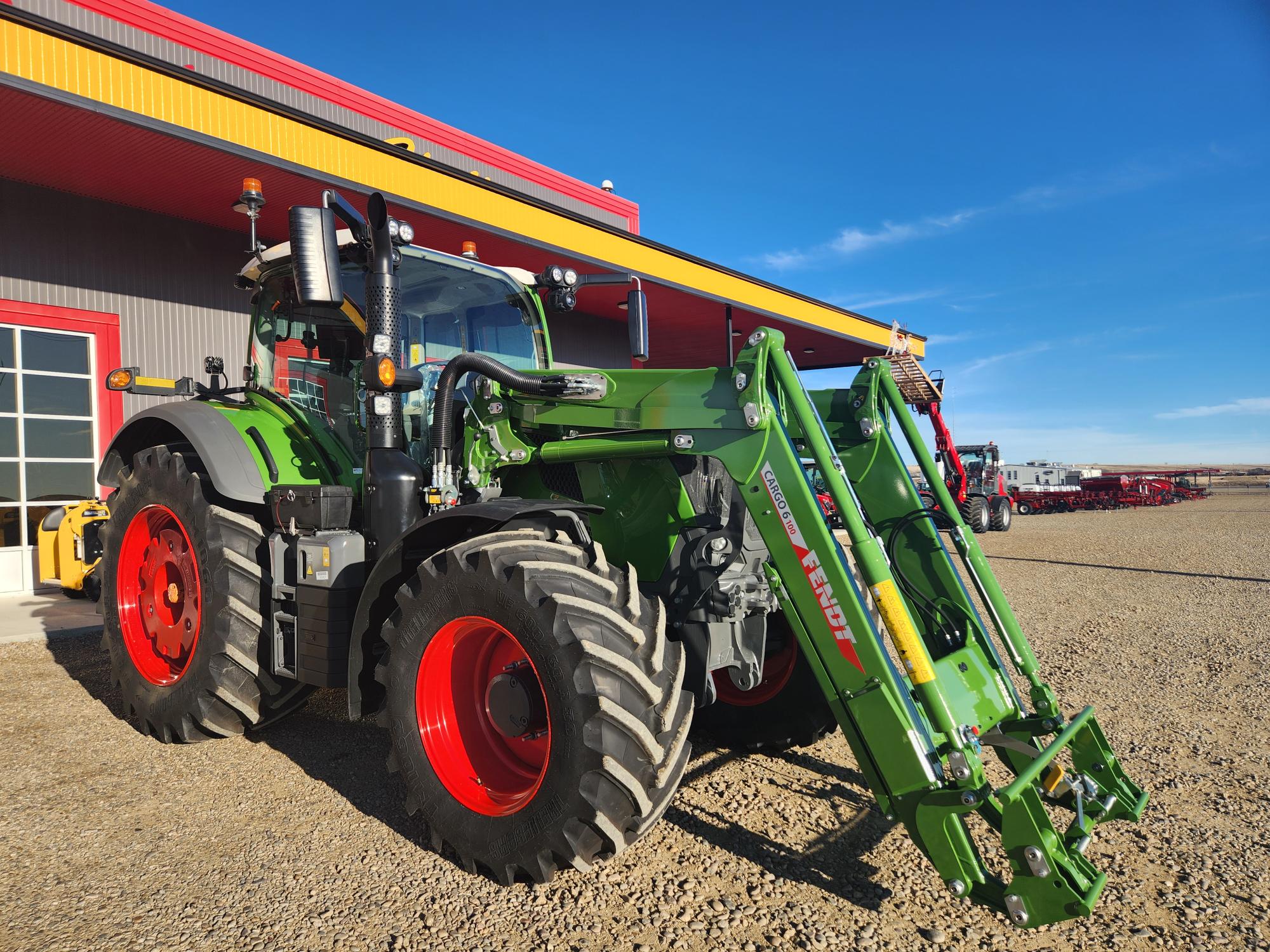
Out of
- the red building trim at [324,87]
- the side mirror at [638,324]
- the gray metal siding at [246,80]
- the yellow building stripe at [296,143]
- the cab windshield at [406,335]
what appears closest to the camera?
the side mirror at [638,324]

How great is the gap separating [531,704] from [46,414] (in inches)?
353

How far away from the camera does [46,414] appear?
29.8ft

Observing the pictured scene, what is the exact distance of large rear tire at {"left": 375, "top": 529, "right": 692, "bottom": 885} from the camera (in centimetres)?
254

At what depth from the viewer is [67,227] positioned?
29.9 ft

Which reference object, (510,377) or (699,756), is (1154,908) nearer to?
(699,756)

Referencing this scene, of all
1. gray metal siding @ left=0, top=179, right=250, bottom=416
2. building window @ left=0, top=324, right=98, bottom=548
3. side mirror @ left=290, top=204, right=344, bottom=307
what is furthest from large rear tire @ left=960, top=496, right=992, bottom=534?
side mirror @ left=290, top=204, right=344, bottom=307

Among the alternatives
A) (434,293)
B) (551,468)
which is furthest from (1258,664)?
(434,293)

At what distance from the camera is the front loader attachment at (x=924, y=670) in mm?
2365

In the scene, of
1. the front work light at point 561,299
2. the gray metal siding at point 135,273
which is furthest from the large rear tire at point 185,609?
the gray metal siding at point 135,273

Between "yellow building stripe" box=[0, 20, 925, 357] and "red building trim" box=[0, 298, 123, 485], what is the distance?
3.02 m

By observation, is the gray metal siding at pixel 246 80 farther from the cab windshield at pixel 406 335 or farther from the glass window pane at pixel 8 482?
→ the cab windshield at pixel 406 335

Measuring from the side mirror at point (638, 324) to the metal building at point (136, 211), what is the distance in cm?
374

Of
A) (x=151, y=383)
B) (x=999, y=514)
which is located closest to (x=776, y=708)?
(x=151, y=383)

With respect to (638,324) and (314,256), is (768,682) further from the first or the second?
(314,256)
